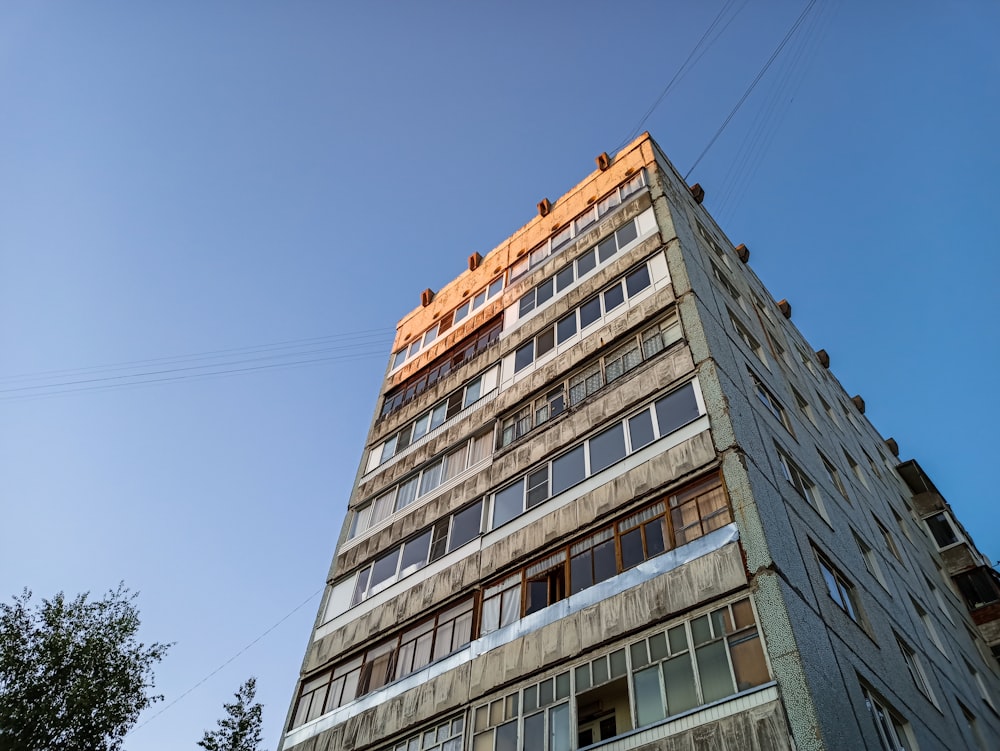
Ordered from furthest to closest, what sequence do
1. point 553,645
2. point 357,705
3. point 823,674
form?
1. point 357,705
2. point 553,645
3. point 823,674

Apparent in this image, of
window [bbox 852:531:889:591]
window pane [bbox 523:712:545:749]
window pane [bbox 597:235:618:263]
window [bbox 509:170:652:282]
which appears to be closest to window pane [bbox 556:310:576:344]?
window pane [bbox 597:235:618:263]

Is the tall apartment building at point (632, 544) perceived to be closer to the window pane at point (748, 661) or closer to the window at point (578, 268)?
the window pane at point (748, 661)

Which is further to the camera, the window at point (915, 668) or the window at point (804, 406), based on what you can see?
the window at point (804, 406)

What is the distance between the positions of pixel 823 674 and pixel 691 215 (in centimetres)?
1768

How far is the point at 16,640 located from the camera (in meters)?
23.8

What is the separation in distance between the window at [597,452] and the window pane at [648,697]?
5268 millimetres

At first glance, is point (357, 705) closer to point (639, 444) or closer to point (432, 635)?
point (432, 635)

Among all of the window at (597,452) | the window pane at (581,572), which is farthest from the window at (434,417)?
the window pane at (581,572)

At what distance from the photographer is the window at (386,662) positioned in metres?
16.8

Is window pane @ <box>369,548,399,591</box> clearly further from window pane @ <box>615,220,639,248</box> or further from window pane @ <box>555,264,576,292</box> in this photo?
window pane @ <box>615,220,639,248</box>

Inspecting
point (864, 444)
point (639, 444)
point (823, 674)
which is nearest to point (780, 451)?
point (639, 444)

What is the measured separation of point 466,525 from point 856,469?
12897 mm

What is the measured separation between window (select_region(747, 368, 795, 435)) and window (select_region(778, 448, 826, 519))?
157 cm

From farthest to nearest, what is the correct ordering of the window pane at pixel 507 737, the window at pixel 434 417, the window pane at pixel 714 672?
the window at pixel 434 417 → the window pane at pixel 507 737 → the window pane at pixel 714 672
